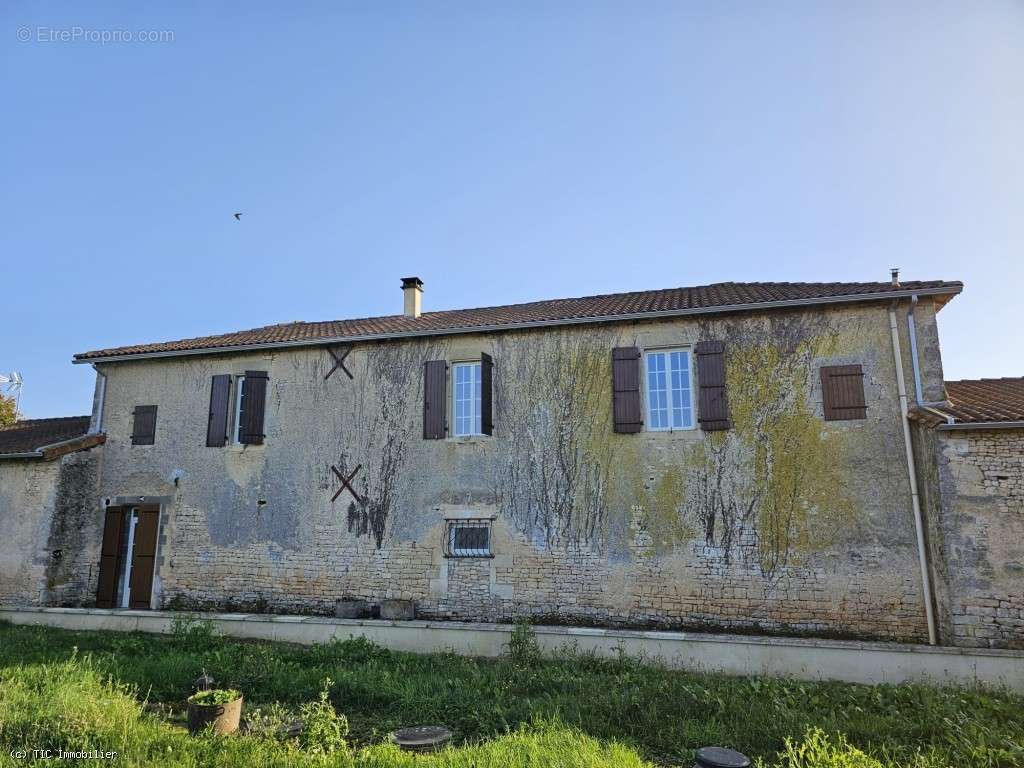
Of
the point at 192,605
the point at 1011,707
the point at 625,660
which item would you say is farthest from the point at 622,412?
the point at 192,605

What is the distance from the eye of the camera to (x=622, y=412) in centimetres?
1084

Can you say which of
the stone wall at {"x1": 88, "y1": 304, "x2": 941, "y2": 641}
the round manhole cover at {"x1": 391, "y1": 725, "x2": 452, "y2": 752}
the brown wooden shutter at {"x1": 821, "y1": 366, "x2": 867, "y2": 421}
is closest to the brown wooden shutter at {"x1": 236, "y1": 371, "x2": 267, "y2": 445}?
the stone wall at {"x1": 88, "y1": 304, "x2": 941, "y2": 641}

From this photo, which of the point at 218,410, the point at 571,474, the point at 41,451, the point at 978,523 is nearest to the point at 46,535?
the point at 41,451

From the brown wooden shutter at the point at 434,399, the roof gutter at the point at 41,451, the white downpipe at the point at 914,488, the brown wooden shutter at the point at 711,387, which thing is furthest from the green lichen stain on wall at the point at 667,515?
the roof gutter at the point at 41,451

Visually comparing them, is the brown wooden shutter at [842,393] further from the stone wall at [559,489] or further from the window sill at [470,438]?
the window sill at [470,438]

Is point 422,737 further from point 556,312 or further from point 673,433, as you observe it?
point 556,312

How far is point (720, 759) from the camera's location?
16.1 ft

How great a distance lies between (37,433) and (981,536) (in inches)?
682

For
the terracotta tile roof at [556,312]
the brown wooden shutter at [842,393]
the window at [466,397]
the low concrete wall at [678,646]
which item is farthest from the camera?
the window at [466,397]

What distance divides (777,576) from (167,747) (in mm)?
7997

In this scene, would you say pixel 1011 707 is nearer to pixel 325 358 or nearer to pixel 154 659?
pixel 154 659

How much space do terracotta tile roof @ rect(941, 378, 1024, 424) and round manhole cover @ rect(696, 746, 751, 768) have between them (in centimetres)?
615

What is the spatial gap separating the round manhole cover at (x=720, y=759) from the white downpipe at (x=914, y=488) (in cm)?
554

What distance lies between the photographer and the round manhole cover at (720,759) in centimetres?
480
